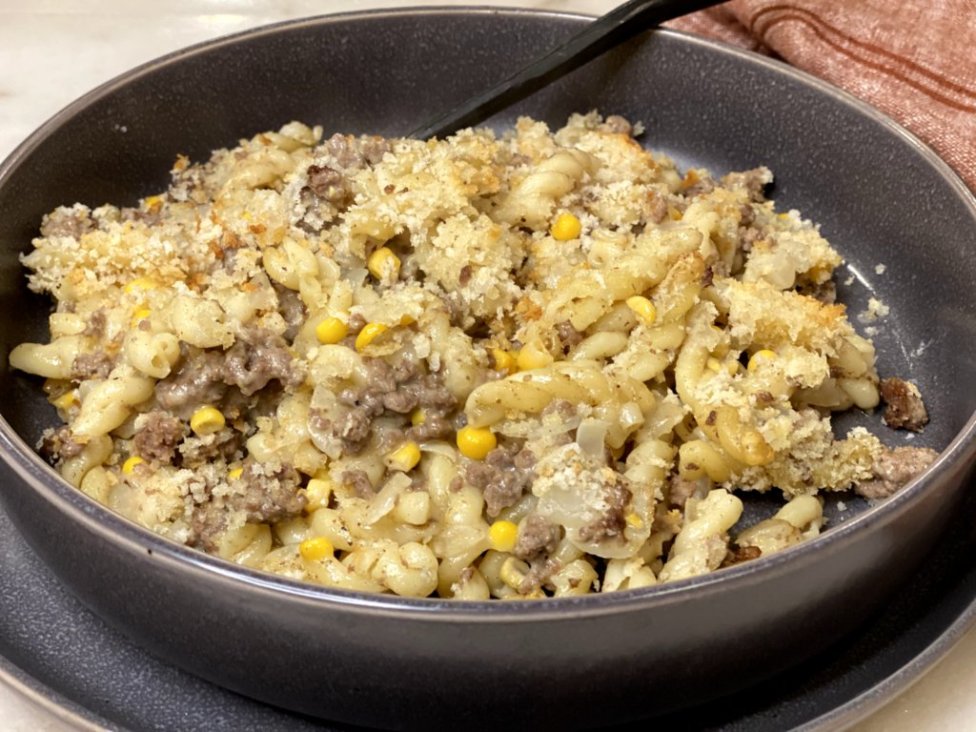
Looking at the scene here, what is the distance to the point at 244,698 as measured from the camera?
65.7 inches

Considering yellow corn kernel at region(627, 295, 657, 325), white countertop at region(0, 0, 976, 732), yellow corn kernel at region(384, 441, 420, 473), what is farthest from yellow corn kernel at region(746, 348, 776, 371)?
white countertop at region(0, 0, 976, 732)

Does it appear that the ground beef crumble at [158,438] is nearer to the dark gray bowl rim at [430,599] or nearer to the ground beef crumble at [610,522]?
the dark gray bowl rim at [430,599]

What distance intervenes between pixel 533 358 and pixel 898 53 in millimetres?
1297

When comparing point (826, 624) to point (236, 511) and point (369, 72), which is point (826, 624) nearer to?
point (236, 511)

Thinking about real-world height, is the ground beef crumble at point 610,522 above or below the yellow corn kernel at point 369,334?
below

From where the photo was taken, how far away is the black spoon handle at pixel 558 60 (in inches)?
101

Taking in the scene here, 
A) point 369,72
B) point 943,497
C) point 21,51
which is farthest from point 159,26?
point 943,497

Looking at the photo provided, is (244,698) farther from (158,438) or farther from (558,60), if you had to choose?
(558,60)

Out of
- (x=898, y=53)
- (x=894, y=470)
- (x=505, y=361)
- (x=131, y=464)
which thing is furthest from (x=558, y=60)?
(x=131, y=464)

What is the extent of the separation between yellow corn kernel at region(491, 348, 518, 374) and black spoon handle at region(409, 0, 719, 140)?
75 centimetres

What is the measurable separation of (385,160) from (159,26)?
67.8 inches

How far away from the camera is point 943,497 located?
1648 millimetres

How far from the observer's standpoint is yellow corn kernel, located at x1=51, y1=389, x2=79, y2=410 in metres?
2.02

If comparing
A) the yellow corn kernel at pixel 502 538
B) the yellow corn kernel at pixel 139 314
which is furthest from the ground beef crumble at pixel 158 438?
the yellow corn kernel at pixel 502 538
